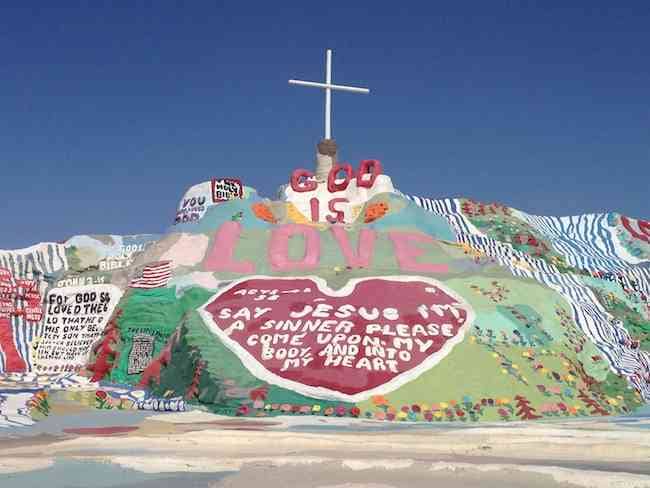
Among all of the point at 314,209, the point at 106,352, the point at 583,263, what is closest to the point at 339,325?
the point at 106,352

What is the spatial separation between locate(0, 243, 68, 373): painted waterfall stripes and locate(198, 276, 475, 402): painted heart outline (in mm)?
9072

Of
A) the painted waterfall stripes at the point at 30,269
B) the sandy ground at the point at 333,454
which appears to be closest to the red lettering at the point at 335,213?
the painted waterfall stripes at the point at 30,269

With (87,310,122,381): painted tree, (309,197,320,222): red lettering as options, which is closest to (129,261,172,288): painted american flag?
(87,310,122,381): painted tree

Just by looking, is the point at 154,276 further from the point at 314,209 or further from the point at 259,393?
→ the point at 259,393

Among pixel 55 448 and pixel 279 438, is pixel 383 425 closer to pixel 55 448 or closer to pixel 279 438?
pixel 279 438

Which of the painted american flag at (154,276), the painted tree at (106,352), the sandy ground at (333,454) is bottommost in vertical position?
the sandy ground at (333,454)

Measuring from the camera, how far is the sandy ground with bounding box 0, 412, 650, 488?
9.52m

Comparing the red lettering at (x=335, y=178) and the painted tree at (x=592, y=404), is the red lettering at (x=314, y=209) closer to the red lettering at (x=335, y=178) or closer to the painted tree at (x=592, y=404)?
the red lettering at (x=335, y=178)

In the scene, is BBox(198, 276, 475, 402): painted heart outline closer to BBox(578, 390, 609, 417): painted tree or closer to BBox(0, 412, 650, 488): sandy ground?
BBox(0, 412, 650, 488): sandy ground

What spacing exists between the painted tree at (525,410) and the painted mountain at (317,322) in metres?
0.03

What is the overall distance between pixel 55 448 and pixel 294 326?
24.4 ft

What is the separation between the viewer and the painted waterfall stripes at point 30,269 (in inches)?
1038

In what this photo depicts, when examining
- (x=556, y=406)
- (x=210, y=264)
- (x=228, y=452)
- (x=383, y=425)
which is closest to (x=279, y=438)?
(x=228, y=452)

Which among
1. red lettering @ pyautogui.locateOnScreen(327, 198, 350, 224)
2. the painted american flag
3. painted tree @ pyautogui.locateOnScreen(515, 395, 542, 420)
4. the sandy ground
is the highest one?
red lettering @ pyautogui.locateOnScreen(327, 198, 350, 224)
